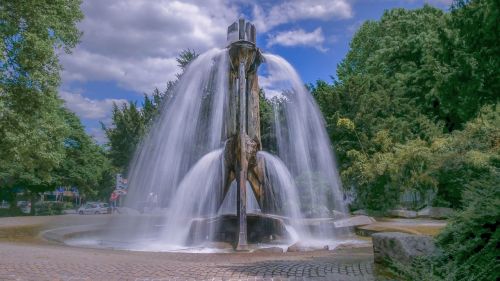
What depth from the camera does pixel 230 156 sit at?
14477 mm

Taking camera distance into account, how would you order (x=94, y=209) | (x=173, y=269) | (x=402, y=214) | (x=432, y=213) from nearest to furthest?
(x=173, y=269)
(x=432, y=213)
(x=402, y=214)
(x=94, y=209)

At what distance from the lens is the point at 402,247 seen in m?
6.73

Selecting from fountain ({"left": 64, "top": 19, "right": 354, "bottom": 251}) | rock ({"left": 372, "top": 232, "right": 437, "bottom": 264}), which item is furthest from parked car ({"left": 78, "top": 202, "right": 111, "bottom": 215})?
rock ({"left": 372, "top": 232, "right": 437, "bottom": 264})

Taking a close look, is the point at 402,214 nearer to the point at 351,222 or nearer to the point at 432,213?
the point at 432,213

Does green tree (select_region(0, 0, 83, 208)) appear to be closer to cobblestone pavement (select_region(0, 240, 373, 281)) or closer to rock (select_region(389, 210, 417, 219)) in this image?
cobblestone pavement (select_region(0, 240, 373, 281))

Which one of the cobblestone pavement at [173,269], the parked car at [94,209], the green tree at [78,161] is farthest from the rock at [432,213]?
the parked car at [94,209]

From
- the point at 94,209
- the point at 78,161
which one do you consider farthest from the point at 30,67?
the point at 94,209

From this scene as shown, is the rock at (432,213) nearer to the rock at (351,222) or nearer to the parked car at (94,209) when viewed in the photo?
the rock at (351,222)

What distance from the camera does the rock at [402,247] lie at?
6.58 meters

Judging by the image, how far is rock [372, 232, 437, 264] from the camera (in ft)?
21.6

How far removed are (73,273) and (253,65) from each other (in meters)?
10.3

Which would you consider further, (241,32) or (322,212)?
(322,212)

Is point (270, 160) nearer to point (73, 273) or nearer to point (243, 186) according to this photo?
point (243, 186)

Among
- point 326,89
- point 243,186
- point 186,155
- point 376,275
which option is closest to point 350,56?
point 326,89
